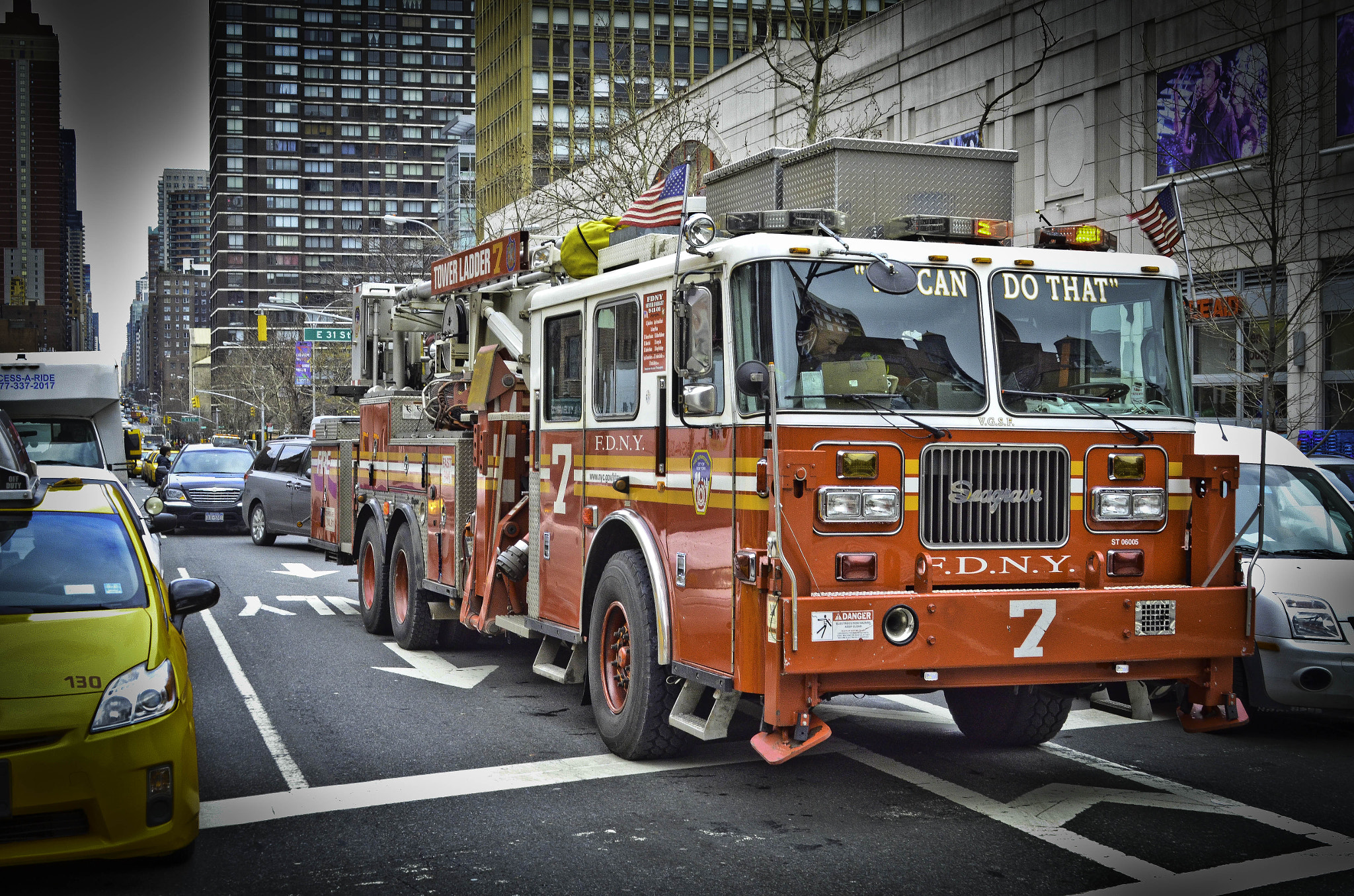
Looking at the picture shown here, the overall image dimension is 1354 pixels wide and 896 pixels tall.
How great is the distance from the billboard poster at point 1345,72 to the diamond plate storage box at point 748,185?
1586 cm

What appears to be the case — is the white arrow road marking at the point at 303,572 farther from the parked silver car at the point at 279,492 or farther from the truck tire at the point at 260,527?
the truck tire at the point at 260,527

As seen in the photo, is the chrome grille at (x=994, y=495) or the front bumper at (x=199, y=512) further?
the front bumper at (x=199, y=512)

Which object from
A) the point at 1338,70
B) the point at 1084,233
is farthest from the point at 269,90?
the point at 1084,233

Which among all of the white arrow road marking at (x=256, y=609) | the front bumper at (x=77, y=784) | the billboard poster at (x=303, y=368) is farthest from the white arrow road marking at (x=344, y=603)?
the billboard poster at (x=303, y=368)

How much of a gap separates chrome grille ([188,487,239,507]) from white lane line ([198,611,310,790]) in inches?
530

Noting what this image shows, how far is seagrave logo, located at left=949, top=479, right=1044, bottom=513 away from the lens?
646 cm

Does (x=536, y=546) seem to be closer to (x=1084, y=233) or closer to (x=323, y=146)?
(x=1084, y=233)

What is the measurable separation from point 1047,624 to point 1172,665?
2.74ft

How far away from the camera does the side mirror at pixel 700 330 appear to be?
661 centimetres

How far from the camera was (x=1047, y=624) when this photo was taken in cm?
642

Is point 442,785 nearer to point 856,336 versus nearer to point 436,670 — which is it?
point 856,336

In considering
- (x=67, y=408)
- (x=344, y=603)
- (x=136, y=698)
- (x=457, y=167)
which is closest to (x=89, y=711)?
(x=136, y=698)

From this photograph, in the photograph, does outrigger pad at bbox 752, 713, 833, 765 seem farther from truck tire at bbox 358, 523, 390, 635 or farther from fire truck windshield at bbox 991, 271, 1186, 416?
truck tire at bbox 358, 523, 390, 635

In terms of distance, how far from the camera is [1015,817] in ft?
21.3
